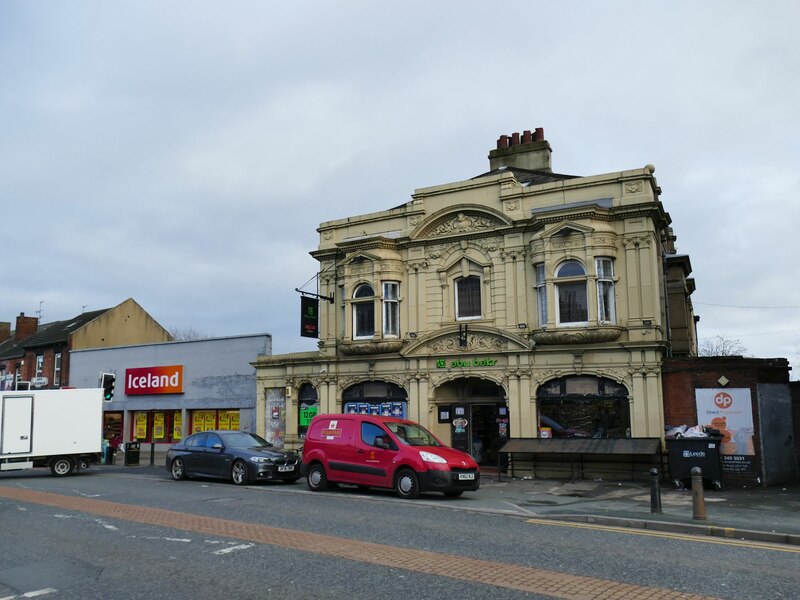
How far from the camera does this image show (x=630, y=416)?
19.2m

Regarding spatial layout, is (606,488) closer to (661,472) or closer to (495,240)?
(661,472)

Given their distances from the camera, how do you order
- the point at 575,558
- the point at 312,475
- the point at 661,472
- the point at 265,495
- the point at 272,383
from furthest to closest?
the point at 272,383 → the point at 661,472 → the point at 312,475 → the point at 265,495 → the point at 575,558

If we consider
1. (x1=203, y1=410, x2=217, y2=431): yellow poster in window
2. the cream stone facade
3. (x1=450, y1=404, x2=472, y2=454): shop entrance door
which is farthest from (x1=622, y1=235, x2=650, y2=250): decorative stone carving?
(x1=203, y1=410, x2=217, y2=431): yellow poster in window

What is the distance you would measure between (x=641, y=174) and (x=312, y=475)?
12.5 meters

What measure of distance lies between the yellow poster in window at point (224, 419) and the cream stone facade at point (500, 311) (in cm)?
303

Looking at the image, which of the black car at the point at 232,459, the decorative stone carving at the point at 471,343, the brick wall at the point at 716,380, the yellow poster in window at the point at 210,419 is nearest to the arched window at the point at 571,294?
the decorative stone carving at the point at 471,343

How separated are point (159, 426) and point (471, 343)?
1711 centimetres

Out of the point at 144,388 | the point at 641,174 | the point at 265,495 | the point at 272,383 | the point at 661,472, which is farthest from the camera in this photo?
the point at 144,388

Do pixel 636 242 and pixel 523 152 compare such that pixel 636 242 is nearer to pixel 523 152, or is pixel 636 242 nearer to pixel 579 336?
pixel 579 336

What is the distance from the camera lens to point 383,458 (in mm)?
15664

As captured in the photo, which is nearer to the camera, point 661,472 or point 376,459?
point 376,459

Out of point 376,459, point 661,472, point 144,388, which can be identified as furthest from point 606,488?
point 144,388

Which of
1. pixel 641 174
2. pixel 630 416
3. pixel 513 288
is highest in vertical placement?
pixel 641 174

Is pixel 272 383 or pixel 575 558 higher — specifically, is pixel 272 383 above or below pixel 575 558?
above
